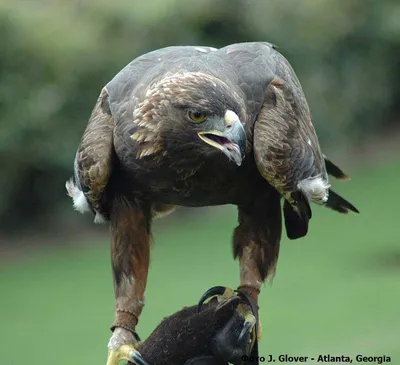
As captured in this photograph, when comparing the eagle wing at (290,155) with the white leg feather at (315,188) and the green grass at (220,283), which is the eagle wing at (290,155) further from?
the green grass at (220,283)

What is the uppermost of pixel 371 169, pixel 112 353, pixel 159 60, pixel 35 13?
pixel 371 169

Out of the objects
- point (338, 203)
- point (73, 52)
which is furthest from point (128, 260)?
point (73, 52)

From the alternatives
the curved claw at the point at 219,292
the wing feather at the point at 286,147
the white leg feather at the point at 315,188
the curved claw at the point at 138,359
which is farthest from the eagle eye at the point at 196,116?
the curved claw at the point at 138,359

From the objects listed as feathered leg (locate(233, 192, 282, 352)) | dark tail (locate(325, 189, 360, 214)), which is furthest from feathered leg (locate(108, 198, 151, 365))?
dark tail (locate(325, 189, 360, 214))

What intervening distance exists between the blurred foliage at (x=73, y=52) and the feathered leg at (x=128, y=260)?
5.68m

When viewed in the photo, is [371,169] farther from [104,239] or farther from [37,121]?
[37,121]

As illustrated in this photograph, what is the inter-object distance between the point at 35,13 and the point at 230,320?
24.2 ft

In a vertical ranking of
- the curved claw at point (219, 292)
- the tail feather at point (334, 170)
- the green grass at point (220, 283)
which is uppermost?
the green grass at point (220, 283)

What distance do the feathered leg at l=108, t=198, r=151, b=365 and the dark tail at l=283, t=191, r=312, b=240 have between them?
32.7 inches

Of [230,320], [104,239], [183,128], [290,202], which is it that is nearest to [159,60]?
[183,128]

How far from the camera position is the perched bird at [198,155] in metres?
5.34

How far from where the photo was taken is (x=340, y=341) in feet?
32.7

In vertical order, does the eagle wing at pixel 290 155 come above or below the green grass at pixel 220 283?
below

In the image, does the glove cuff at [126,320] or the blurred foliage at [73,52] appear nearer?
the glove cuff at [126,320]
